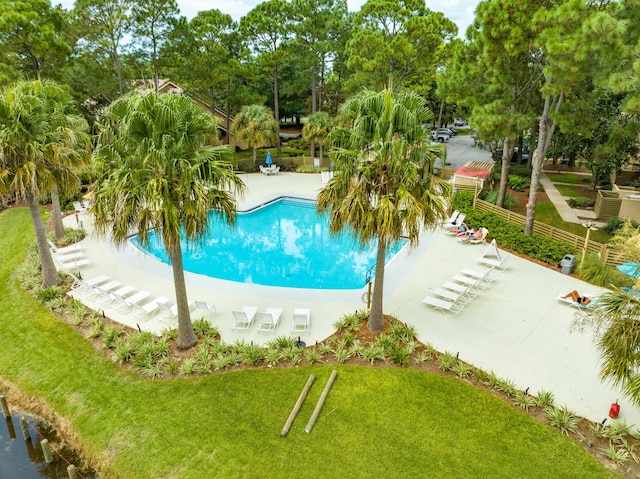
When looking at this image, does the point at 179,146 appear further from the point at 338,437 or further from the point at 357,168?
the point at 338,437

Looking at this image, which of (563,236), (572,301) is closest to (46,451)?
(572,301)

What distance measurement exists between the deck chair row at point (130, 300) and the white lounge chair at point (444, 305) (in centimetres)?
641

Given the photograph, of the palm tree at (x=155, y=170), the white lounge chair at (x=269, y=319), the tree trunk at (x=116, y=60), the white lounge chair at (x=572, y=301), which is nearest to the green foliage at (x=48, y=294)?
the palm tree at (x=155, y=170)

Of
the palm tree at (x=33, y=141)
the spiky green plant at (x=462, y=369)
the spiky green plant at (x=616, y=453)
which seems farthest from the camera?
the palm tree at (x=33, y=141)

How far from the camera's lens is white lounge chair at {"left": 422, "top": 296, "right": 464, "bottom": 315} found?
12064mm

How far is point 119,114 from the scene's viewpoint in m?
8.38

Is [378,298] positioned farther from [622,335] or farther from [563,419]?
[622,335]

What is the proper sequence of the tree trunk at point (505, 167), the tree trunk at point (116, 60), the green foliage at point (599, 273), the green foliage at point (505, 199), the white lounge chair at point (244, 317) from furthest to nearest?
the tree trunk at point (116, 60), the green foliage at point (505, 199), the tree trunk at point (505, 167), the green foliage at point (599, 273), the white lounge chair at point (244, 317)

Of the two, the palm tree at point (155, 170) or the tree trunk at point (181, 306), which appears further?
the tree trunk at point (181, 306)

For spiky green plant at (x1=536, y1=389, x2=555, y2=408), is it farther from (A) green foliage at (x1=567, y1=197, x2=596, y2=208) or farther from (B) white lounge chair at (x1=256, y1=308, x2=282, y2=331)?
(A) green foliage at (x1=567, y1=197, x2=596, y2=208)

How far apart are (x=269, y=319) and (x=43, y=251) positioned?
7.76m

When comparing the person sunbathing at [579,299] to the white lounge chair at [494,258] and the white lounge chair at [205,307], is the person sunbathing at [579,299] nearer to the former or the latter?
the white lounge chair at [494,258]

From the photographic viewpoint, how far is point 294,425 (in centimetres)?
820

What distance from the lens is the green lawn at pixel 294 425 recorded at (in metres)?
7.39
